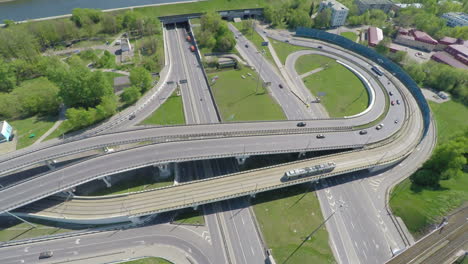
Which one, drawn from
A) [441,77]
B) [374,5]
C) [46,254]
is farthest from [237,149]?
[374,5]

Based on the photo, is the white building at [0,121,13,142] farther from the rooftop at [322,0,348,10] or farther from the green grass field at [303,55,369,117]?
the rooftop at [322,0,348,10]

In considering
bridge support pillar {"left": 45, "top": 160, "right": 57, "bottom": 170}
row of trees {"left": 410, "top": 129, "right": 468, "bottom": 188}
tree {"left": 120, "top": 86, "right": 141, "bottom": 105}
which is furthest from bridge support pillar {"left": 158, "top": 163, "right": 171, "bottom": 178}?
row of trees {"left": 410, "top": 129, "right": 468, "bottom": 188}

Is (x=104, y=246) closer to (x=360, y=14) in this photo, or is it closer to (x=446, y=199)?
(x=446, y=199)

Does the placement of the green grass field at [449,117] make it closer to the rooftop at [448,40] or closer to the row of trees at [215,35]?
the rooftop at [448,40]

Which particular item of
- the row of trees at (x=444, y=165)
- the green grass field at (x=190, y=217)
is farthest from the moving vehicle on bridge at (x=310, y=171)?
the row of trees at (x=444, y=165)

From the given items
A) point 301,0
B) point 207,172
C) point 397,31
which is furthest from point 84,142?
point 397,31

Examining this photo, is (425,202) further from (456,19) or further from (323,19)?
(456,19)
